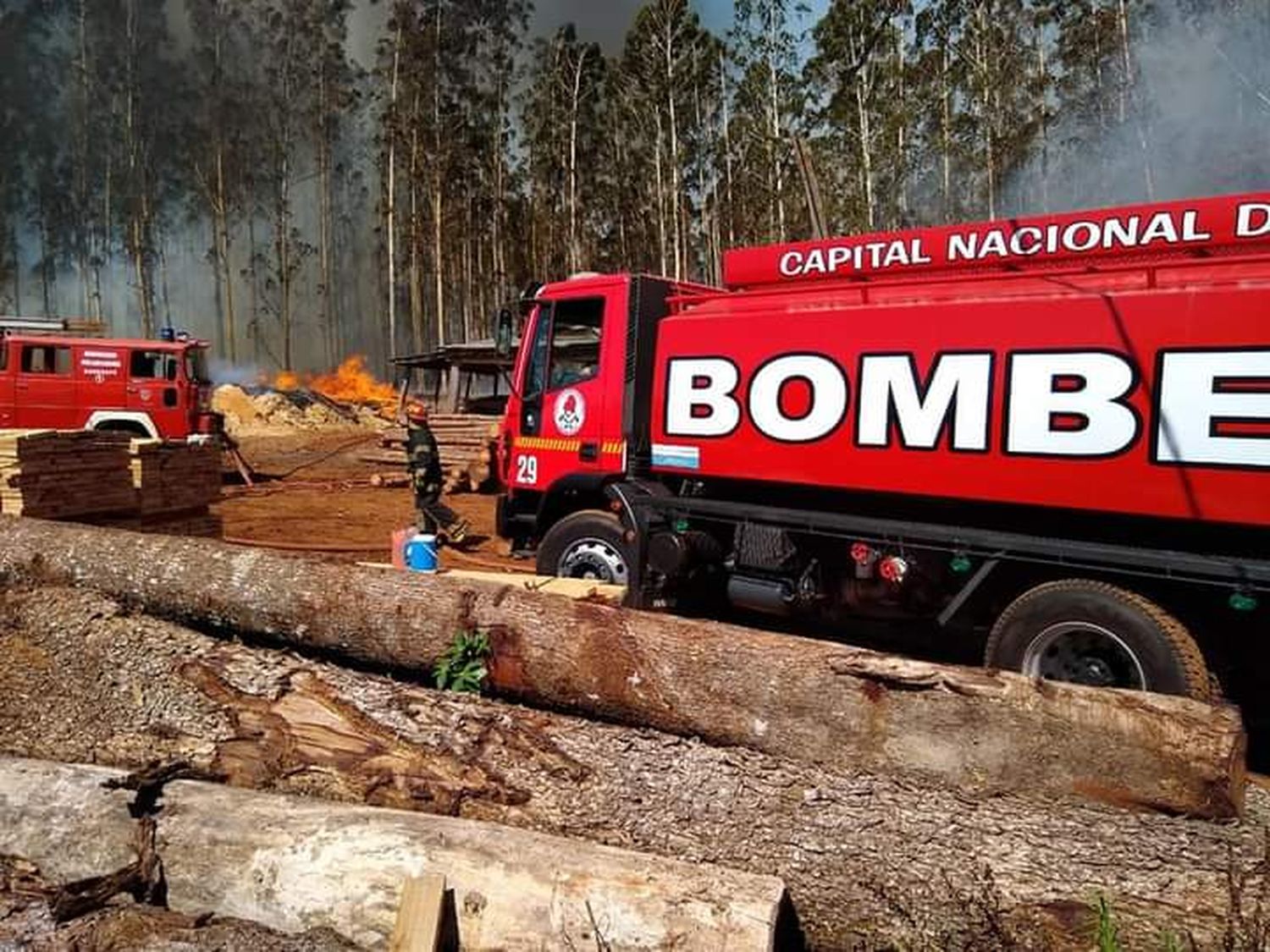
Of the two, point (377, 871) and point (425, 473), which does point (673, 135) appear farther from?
point (377, 871)

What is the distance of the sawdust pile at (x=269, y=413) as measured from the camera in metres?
28.0

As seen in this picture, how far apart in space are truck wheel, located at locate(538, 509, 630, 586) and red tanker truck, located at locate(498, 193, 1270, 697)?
0.06 feet

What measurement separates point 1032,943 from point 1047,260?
13.6 ft

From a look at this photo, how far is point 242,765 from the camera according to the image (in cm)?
404

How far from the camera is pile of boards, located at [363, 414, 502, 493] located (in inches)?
690

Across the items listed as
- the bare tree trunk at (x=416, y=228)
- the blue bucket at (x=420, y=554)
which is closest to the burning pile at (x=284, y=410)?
the bare tree trunk at (x=416, y=228)

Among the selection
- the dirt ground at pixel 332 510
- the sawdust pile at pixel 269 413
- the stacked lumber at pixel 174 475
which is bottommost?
the dirt ground at pixel 332 510

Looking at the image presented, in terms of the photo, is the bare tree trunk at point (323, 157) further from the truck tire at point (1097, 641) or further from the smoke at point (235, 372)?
the truck tire at point (1097, 641)

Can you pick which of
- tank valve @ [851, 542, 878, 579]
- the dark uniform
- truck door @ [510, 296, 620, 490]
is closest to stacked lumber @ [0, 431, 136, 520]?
the dark uniform

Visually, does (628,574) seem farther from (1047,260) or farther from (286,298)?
(286,298)

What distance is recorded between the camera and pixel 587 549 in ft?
24.6

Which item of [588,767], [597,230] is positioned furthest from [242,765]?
[597,230]

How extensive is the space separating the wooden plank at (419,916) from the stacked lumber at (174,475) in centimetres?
784

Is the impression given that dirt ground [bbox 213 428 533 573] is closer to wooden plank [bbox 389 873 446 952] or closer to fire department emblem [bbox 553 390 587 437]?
fire department emblem [bbox 553 390 587 437]
